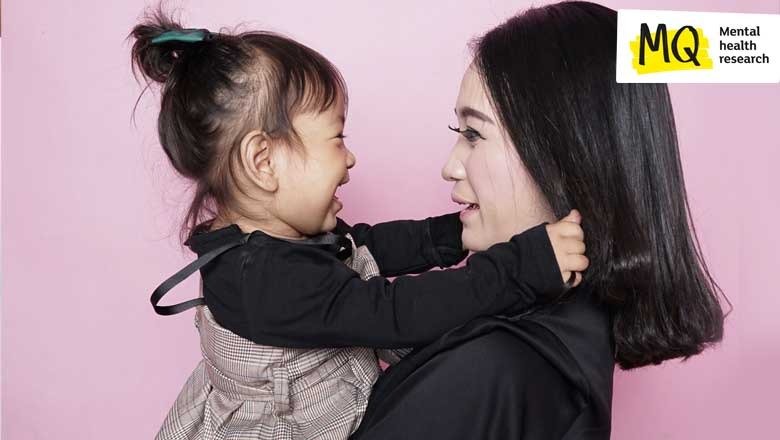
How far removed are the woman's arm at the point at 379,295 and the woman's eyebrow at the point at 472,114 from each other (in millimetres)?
206

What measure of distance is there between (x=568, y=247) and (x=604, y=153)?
168 millimetres

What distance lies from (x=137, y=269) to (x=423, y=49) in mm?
1089

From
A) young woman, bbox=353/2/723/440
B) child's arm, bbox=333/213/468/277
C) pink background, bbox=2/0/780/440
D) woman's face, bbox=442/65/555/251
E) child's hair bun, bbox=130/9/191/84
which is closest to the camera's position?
young woman, bbox=353/2/723/440

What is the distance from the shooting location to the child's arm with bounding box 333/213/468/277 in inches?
70.2

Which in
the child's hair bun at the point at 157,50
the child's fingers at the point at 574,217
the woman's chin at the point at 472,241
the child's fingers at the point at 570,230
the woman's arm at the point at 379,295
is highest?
the child's hair bun at the point at 157,50

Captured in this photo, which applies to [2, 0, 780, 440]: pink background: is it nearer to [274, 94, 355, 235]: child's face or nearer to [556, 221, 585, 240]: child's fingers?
[274, 94, 355, 235]: child's face

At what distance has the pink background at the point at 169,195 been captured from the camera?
2.49 metres

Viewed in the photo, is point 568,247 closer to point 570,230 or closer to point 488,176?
point 570,230

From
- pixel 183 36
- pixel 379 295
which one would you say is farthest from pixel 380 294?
pixel 183 36

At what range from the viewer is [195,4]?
2461 millimetres

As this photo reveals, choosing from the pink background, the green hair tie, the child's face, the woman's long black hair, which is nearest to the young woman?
the woman's long black hair

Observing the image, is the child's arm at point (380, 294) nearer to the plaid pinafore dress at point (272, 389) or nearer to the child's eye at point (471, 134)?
the plaid pinafore dress at point (272, 389)

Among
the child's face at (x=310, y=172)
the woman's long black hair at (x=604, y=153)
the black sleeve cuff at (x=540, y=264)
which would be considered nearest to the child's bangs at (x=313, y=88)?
the child's face at (x=310, y=172)

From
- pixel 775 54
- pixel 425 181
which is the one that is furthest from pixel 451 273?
pixel 425 181
